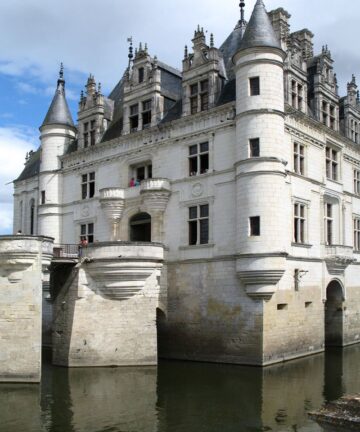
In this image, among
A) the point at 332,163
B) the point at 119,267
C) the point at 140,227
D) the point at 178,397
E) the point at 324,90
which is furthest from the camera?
the point at 140,227

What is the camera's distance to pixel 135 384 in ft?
67.1

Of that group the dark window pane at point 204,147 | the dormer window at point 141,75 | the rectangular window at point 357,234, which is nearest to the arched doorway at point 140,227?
the dark window pane at point 204,147

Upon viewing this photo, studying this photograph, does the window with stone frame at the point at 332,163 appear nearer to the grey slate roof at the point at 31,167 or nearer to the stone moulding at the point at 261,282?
the stone moulding at the point at 261,282

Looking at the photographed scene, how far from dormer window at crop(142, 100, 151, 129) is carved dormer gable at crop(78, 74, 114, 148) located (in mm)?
3530

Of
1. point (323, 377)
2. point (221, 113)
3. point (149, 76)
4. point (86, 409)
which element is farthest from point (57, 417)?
point (149, 76)

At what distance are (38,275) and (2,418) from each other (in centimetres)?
609

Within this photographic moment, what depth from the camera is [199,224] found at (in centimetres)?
2686

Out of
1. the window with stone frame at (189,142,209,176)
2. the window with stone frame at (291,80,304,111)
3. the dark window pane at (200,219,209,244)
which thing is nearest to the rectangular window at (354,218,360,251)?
the window with stone frame at (291,80,304,111)

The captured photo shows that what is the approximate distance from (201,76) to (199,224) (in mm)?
7569

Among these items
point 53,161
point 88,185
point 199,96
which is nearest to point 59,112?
point 53,161

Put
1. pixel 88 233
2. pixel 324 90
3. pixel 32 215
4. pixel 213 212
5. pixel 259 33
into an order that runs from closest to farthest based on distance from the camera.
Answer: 1. pixel 259 33
2. pixel 213 212
3. pixel 324 90
4. pixel 88 233
5. pixel 32 215

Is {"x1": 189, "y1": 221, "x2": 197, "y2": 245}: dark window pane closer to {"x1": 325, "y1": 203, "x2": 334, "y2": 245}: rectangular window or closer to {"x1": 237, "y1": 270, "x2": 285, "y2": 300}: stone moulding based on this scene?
{"x1": 237, "y1": 270, "x2": 285, "y2": 300}: stone moulding

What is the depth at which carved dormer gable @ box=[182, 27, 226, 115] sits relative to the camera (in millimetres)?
27281

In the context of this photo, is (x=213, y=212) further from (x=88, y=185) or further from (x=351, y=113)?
(x=351, y=113)
